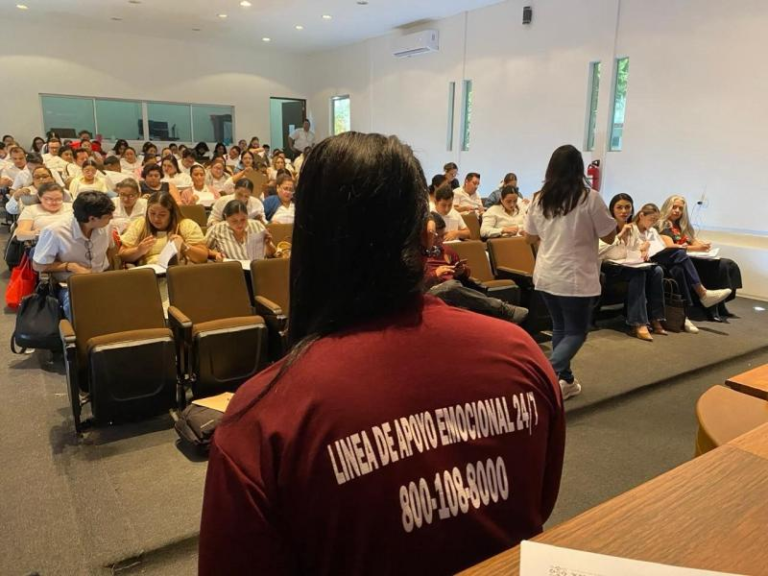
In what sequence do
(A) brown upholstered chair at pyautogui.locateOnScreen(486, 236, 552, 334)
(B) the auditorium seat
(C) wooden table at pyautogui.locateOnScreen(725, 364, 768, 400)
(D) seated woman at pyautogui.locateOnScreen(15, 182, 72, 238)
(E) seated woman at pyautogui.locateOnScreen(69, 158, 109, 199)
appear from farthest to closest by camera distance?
(E) seated woman at pyautogui.locateOnScreen(69, 158, 109, 199)
(D) seated woman at pyautogui.locateOnScreen(15, 182, 72, 238)
(A) brown upholstered chair at pyautogui.locateOnScreen(486, 236, 552, 334)
(C) wooden table at pyautogui.locateOnScreen(725, 364, 768, 400)
(B) the auditorium seat

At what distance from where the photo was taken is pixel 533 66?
30.0 feet

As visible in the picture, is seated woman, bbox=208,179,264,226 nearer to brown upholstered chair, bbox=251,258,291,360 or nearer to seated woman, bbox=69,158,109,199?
brown upholstered chair, bbox=251,258,291,360

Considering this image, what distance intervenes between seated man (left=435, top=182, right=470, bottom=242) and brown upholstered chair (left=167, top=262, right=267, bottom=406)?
2.40m

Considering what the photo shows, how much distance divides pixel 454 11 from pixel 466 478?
10734mm

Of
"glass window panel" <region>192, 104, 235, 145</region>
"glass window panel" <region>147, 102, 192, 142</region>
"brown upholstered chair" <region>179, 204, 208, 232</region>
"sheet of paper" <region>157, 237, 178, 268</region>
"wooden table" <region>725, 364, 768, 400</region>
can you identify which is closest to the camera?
"wooden table" <region>725, 364, 768, 400</region>

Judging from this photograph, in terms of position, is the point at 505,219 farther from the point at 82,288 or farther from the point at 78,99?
the point at 78,99

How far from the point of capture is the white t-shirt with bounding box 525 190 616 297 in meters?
3.13

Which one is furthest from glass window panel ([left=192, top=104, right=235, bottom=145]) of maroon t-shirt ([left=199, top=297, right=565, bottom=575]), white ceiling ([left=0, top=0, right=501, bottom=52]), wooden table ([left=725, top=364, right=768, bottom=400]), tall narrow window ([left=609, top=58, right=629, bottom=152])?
maroon t-shirt ([left=199, top=297, right=565, bottom=575])

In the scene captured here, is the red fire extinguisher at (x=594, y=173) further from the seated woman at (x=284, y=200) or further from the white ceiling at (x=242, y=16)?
the seated woman at (x=284, y=200)

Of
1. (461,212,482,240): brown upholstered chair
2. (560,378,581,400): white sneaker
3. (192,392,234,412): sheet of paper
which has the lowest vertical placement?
(560,378,581,400): white sneaker

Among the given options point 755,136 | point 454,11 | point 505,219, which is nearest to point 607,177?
point 755,136

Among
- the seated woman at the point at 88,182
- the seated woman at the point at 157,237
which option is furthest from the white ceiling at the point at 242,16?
the seated woman at the point at 157,237

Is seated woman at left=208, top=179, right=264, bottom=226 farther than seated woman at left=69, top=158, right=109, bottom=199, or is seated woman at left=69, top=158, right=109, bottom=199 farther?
seated woman at left=69, top=158, right=109, bottom=199

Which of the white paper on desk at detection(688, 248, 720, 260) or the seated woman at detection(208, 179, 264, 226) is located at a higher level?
the seated woman at detection(208, 179, 264, 226)
